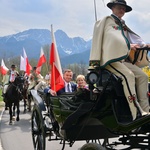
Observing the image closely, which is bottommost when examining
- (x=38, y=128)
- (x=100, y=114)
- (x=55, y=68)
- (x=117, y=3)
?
(x=38, y=128)

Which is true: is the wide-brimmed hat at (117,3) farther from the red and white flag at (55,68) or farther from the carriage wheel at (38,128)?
the carriage wheel at (38,128)

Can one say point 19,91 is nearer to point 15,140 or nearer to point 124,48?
point 15,140

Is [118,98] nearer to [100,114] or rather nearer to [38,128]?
[100,114]

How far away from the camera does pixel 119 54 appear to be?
13.6 ft

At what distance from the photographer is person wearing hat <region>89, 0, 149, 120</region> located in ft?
13.6

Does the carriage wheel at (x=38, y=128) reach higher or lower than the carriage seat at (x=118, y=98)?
lower

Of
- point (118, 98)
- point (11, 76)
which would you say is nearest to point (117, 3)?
point (118, 98)

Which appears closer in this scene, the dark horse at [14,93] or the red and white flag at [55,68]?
the red and white flag at [55,68]

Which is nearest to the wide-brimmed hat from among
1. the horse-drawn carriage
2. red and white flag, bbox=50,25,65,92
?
the horse-drawn carriage

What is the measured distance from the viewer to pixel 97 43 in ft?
14.2

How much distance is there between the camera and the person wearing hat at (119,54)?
4.14 metres

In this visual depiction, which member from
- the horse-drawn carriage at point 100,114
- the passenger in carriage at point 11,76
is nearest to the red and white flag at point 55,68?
the horse-drawn carriage at point 100,114

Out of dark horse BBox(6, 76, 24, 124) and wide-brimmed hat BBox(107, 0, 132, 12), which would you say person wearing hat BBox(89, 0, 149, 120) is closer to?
wide-brimmed hat BBox(107, 0, 132, 12)

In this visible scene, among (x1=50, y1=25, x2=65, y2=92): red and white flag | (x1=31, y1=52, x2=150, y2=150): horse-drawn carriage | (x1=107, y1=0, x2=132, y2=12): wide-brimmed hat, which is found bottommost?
(x1=31, y1=52, x2=150, y2=150): horse-drawn carriage
